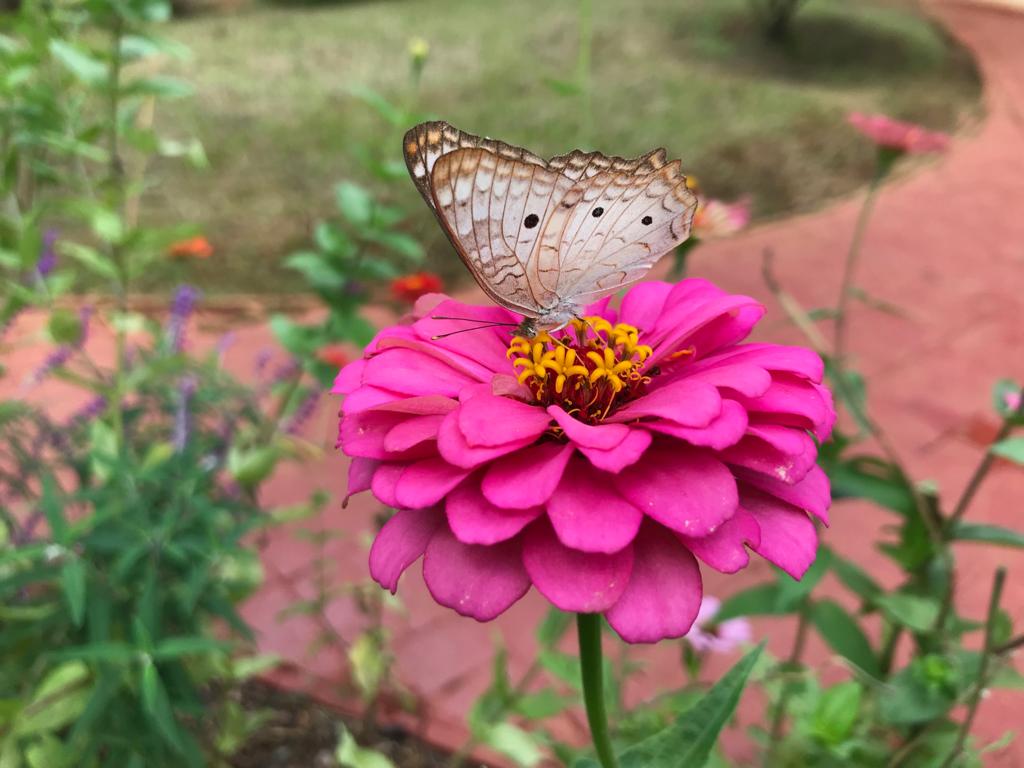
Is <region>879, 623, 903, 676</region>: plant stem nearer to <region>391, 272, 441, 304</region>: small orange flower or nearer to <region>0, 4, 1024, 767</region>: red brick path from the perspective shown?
<region>0, 4, 1024, 767</region>: red brick path

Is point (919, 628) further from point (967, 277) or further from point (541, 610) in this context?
point (967, 277)

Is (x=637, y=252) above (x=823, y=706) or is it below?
above

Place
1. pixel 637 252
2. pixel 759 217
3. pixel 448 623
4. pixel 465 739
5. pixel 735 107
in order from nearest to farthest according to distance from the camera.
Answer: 1. pixel 637 252
2. pixel 465 739
3. pixel 448 623
4. pixel 759 217
5. pixel 735 107

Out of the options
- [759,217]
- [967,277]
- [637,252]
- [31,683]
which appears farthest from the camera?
[759,217]

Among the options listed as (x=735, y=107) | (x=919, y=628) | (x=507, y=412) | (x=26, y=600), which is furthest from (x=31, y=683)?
(x=735, y=107)

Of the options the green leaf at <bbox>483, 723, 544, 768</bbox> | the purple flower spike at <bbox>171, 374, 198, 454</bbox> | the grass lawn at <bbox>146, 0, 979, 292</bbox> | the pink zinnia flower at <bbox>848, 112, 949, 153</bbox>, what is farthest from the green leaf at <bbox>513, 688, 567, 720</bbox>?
the grass lawn at <bbox>146, 0, 979, 292</bbox>

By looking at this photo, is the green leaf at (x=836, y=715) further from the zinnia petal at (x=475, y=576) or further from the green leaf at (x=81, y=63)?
the green leaf at (x=81, y=63)
